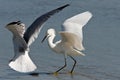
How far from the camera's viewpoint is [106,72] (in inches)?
365

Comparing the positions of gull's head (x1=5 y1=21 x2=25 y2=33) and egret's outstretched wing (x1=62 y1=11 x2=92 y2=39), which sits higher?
gull's head (x1=5 y1=21 x2=25 y2=33)

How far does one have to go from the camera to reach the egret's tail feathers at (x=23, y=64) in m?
7.87

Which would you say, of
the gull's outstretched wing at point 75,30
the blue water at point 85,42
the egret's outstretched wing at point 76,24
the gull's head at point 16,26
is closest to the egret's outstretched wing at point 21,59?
the gull's head at point 16,26

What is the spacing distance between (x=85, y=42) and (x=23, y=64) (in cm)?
314

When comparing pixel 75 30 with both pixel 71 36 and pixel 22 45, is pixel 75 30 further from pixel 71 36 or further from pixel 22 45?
pixel 22 45

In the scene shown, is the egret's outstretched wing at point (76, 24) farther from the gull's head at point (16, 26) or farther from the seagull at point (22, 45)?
the gull's head at point (16, 26)

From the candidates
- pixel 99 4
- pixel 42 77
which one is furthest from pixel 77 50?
pixel 99 4

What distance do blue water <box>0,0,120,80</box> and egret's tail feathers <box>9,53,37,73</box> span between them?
0.78 metres

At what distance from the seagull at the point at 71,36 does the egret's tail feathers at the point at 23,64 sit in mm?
1169

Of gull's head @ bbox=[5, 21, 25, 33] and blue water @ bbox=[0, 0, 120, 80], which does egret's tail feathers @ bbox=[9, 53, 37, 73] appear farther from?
blue water @ bbox=[0, 0, 120, 80]

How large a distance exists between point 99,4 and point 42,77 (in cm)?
541

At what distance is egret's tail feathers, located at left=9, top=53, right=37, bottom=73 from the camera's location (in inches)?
310

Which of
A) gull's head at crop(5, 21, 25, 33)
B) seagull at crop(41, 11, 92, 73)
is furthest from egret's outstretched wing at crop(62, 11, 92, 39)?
gull's head at crop(5, 21, 25, 33)

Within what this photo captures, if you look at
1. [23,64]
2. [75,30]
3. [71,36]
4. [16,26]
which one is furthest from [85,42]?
[16,26]
